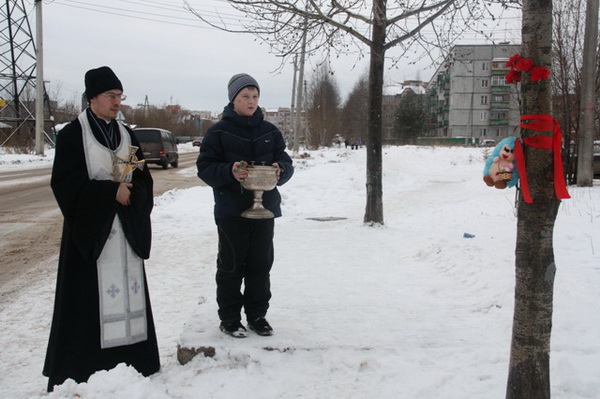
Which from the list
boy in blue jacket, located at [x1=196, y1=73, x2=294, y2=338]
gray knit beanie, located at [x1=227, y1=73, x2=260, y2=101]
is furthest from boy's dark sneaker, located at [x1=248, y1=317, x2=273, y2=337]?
gray knit beanie, located at [x1=227, y1=73, x2=260, y2=101]

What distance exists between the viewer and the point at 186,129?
93500 mm

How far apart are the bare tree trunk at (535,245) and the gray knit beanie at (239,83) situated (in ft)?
5.53

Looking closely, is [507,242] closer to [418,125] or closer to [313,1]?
[313,1]

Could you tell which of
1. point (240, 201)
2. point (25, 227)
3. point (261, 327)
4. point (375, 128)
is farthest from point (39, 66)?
point (261, 327)

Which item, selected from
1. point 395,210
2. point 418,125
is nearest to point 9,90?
point 395,210

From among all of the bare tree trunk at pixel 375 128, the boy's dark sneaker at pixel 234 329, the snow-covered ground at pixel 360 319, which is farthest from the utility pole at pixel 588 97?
the boy's dark sneaker at pixel 234 329

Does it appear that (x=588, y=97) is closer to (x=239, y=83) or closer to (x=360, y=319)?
(x=360, y=319)

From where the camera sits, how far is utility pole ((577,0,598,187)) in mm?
11945

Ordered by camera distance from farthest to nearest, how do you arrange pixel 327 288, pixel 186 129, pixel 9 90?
pixel 186 129
pixel 9 90
pixel 327 288

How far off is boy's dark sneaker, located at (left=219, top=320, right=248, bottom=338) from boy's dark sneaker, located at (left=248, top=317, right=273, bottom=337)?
0.29ft

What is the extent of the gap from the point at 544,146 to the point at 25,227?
29.0 ft

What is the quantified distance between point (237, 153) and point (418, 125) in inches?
2380

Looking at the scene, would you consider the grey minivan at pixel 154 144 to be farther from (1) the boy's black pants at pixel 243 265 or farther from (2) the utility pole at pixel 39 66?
(1) the boy's black pants at pixel 243 265

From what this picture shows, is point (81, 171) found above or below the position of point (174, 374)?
above
